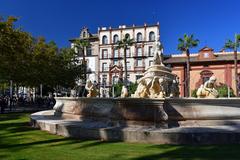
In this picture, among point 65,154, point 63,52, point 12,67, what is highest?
point 63,52

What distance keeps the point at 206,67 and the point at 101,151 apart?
58233 millimetres

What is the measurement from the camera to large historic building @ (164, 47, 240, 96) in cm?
6181

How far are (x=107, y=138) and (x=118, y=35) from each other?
72.6 m

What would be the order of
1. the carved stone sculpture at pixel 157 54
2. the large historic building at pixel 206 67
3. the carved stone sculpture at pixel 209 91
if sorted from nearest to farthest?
the carved stone sculpture at pixel 209 91, the carved stone sculpture at pixel 157 54, the large historic building at pixel 206 67

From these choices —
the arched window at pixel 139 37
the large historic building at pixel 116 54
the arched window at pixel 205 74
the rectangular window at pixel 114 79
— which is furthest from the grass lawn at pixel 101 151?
the arched window at pixel 139 37

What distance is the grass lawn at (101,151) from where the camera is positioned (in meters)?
7.69

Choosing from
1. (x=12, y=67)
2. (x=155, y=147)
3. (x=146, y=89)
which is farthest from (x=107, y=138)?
(x=12, y=67)

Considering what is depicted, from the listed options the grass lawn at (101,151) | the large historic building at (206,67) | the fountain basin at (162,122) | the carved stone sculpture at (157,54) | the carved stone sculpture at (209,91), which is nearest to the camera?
the grass lawn at (101,151)

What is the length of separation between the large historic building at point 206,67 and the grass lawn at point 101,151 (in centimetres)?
5548

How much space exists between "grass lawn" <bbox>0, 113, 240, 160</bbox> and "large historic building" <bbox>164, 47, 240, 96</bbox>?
55485 millimetres

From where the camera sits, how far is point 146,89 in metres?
13.2

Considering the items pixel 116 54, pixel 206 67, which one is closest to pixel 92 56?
pixel 116 54

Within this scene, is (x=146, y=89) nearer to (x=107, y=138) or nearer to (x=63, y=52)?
(x=107, y=138)

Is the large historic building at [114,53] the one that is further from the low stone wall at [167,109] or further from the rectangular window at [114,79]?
the low stone wall at [167,109]
